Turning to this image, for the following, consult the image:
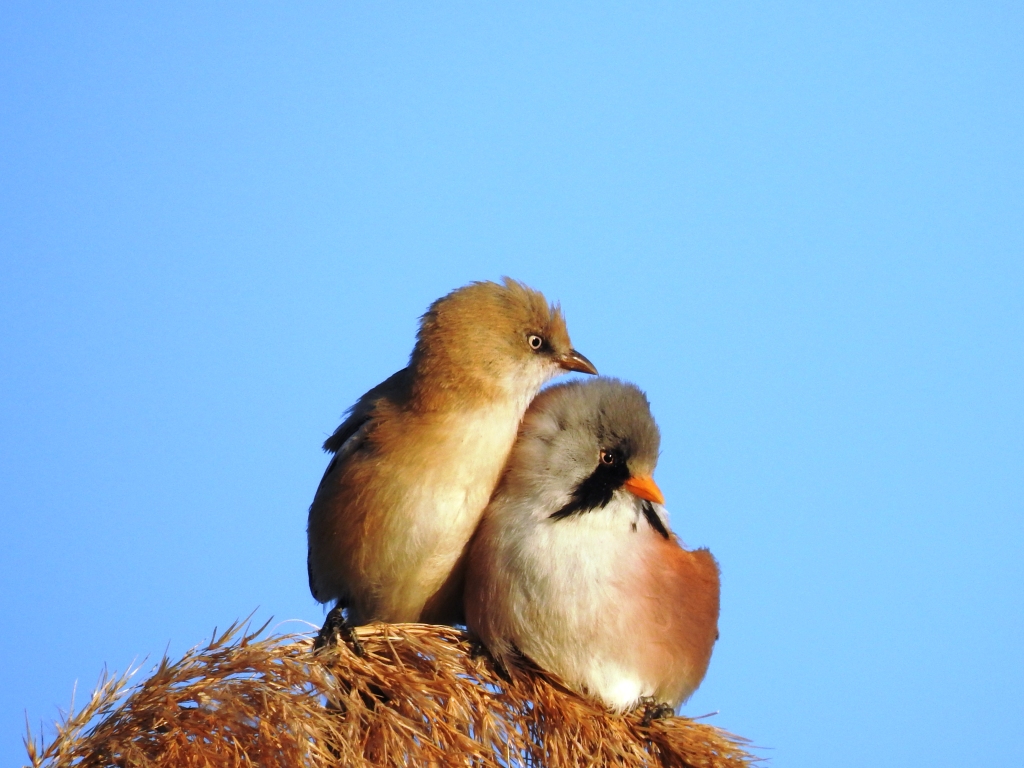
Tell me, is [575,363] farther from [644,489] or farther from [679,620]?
[679,620]

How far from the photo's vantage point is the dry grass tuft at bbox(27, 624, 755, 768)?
329 cm

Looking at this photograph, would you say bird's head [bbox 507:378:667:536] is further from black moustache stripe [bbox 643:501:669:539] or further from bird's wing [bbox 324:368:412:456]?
bird's wing [bbox 324:368:412:456]

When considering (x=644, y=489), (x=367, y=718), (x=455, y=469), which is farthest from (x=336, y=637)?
(x=644, y=489)

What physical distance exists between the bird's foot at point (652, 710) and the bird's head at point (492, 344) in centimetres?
131

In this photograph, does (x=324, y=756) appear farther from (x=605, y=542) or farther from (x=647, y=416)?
(x=647, y=416)

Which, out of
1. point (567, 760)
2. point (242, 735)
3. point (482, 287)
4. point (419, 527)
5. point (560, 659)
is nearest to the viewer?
point (242, 735)

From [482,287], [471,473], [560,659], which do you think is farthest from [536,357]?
[560,659]

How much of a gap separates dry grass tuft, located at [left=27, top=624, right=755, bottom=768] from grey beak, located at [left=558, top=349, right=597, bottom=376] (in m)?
1.42

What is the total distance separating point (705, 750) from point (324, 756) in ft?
4.42

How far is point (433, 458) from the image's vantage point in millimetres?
4355

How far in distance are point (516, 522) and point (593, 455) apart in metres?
0.40

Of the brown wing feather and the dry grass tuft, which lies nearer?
the dry grass tuft

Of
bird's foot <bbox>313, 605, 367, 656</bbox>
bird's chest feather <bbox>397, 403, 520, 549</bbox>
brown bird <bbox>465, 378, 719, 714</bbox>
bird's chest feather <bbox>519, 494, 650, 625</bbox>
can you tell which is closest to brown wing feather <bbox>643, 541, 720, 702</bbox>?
brown bird <bbox>465, 378, 719, 714</bbox>

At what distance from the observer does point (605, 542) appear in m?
4.10
